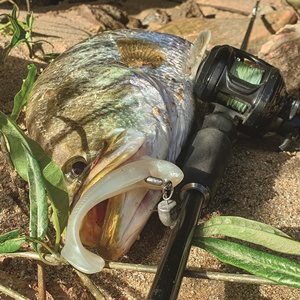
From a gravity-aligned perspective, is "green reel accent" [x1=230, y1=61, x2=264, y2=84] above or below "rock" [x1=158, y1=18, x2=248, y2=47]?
above

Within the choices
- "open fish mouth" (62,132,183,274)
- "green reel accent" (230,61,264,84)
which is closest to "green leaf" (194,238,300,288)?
"open fish mouth" (62,132,183,274)

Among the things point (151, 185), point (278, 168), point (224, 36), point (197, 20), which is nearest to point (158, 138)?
point (151, 185)

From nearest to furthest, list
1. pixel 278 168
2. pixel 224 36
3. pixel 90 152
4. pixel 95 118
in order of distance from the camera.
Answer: pixel 90 152 < pixel 95 118 < pixel 278 168 < pixel 224 36

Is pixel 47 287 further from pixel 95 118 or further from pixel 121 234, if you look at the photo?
pixel 95 118

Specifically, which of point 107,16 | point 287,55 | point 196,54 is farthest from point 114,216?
point 107,16

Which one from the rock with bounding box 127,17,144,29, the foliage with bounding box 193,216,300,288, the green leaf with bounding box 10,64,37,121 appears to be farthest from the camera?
the rock with bounding box 127,17,144,29

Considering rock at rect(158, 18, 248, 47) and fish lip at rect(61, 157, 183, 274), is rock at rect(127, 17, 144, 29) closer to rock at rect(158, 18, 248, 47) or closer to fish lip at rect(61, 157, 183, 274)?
rock at rect(158, 18, 248, 47)

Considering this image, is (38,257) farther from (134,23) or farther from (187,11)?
(187,11)
